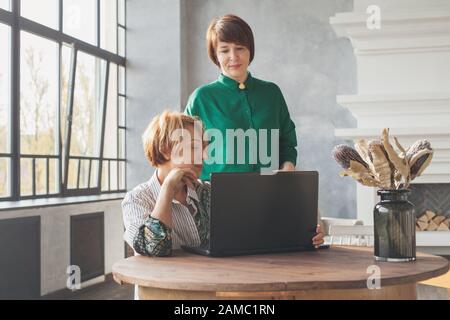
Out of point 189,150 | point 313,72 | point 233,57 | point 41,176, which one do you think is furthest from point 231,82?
point 313,72

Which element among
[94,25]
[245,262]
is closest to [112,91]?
[94,25]

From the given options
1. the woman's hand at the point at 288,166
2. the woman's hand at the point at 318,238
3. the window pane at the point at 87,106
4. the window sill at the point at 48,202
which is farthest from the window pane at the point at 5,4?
the woman's hand at the point at 318,238

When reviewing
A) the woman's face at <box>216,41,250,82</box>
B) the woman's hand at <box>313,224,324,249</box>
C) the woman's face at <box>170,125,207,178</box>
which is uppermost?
the woman's face at <box>216,41,250,82</box>

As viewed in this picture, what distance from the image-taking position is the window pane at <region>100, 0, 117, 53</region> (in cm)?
591

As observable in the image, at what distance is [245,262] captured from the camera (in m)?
1.62

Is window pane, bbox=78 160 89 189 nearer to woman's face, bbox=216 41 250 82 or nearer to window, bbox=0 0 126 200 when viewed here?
window, bbox=0 0 126 200

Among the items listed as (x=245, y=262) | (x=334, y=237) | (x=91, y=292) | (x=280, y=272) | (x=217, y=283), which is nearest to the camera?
(x=217, y=283)

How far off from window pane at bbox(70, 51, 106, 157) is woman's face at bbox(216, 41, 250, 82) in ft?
10.5

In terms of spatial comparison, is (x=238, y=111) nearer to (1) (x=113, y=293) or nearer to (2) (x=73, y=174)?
(1) (x=113, y=293)

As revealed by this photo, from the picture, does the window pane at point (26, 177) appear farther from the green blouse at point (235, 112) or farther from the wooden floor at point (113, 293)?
the green blouse at point (235, 112)

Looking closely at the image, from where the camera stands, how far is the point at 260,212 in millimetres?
1646

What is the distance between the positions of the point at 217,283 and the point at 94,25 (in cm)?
478

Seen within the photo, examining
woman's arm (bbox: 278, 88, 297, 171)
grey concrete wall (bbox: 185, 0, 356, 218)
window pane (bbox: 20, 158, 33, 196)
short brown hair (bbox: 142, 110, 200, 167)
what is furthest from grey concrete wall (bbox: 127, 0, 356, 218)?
short brown hair (bbox: 142, 110, 200, 167)
